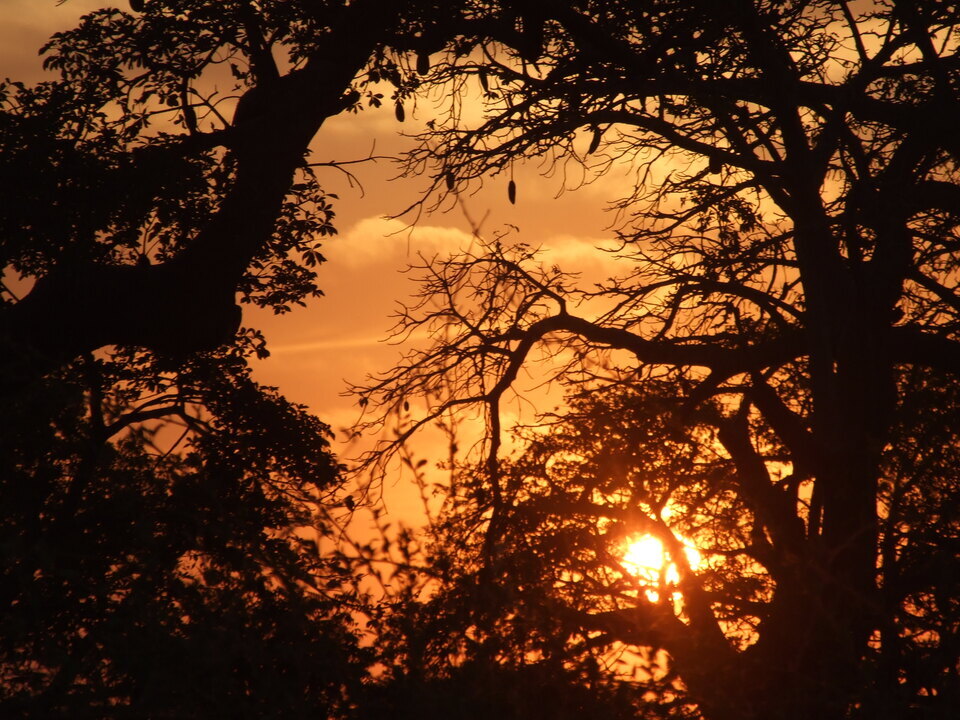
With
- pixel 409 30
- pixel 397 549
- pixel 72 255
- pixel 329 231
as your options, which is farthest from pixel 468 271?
pixel 397 549

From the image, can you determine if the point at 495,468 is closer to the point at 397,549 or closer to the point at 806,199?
the point at 806,199

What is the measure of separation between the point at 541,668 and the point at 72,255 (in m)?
6.29

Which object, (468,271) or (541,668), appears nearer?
(541,668)

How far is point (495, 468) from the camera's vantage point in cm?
1082

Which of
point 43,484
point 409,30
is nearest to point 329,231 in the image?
point 409,30

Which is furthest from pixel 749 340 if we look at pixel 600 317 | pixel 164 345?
pixel 164 345

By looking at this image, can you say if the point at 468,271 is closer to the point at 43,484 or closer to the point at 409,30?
the point at 409,30

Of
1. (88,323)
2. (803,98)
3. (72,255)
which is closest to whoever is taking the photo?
(88,323)

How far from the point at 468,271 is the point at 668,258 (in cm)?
231

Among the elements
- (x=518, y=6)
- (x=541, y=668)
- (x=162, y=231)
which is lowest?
(x=541, y=668)

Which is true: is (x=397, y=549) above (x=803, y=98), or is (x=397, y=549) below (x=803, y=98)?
below

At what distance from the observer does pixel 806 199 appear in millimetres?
9156

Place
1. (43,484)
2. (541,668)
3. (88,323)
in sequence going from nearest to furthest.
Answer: (541,668)
(88,323)
(43,484)

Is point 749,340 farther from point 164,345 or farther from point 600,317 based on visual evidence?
point 164,345
